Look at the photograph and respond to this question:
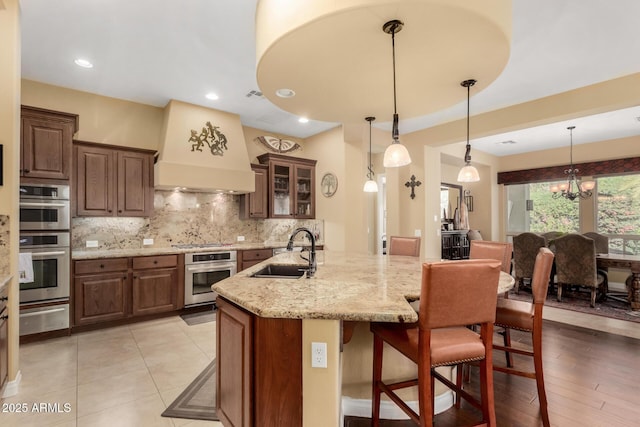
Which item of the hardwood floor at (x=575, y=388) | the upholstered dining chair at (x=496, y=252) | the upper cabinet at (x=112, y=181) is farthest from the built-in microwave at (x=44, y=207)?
the upholstered dining chair at (x=496, y=252)

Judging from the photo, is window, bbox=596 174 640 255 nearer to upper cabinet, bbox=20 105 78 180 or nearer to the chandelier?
the chandelier

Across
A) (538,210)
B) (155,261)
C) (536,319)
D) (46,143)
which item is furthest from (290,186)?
(538,210)

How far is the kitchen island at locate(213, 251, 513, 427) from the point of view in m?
1.40

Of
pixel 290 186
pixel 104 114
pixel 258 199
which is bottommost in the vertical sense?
pixel 258 199

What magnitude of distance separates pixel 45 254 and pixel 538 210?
929 centimetres

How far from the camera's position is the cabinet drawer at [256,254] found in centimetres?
464

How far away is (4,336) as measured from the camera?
215cm

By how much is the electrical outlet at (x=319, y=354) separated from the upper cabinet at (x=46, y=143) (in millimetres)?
3475

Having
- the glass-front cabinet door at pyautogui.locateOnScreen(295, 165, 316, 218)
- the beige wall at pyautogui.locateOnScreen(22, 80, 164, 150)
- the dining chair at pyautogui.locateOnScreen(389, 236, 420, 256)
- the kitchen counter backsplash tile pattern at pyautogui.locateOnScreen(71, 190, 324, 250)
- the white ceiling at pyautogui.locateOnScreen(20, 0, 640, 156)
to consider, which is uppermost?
the white ceiling at pyautogui.locateOnScreen(20, 0, 640, 156)

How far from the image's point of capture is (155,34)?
2.74 meters

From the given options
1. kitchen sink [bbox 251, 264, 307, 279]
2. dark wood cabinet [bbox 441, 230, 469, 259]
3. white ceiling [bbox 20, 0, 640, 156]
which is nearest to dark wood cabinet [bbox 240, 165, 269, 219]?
white ceiling [bbox 20, 0, 640, 156]

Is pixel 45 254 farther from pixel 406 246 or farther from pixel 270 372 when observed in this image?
pixel 406 246

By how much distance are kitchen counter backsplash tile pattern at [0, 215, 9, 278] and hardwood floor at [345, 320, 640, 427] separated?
8.75 ft

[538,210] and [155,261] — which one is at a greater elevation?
[538,210]
